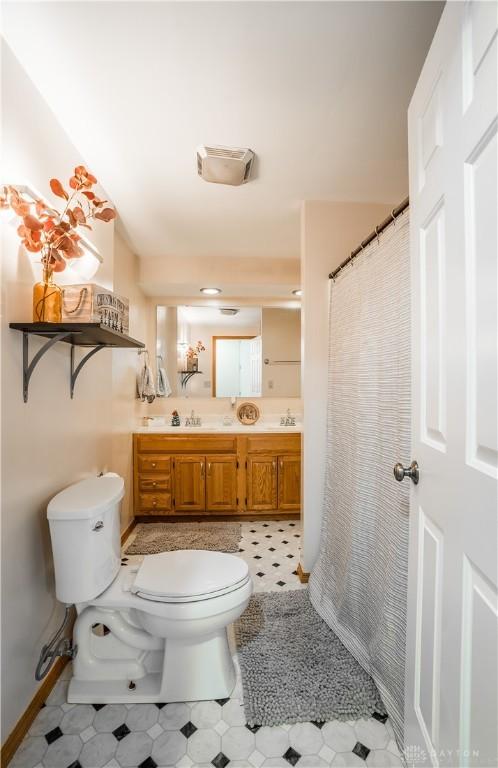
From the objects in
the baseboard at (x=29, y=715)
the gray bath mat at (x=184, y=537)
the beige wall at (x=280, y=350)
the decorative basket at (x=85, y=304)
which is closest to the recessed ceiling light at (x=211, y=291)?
the beige wall at (x=280, y=350)

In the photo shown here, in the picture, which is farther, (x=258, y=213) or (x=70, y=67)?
(x=258, y=213)

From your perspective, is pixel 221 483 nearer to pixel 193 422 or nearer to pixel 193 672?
pixel 193 422

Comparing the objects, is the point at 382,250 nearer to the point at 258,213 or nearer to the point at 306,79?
the point at 306,79

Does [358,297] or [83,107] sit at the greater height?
[83,107]

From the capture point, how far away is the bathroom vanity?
10.2 feet

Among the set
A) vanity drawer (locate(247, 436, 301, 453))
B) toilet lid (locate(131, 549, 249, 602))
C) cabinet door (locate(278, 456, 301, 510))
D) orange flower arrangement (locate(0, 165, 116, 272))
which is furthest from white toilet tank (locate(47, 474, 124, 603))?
cabinet door (locate(278, 456, 301, 510))

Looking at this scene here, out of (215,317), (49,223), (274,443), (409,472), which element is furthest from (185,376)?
(409,472)

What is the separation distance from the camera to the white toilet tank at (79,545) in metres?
1.34

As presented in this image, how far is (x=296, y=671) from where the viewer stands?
1.52 m

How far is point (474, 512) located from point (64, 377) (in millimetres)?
1604

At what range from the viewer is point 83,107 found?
149cm

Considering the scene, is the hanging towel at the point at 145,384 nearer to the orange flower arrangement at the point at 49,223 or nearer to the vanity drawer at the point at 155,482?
the vanity drawer at the point at 155,482

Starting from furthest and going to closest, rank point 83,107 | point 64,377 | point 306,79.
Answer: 1. point 64,377
2. point 83,107
3. point 306,79

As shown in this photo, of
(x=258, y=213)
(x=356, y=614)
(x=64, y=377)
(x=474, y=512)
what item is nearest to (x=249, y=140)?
(x=258, y=213)
